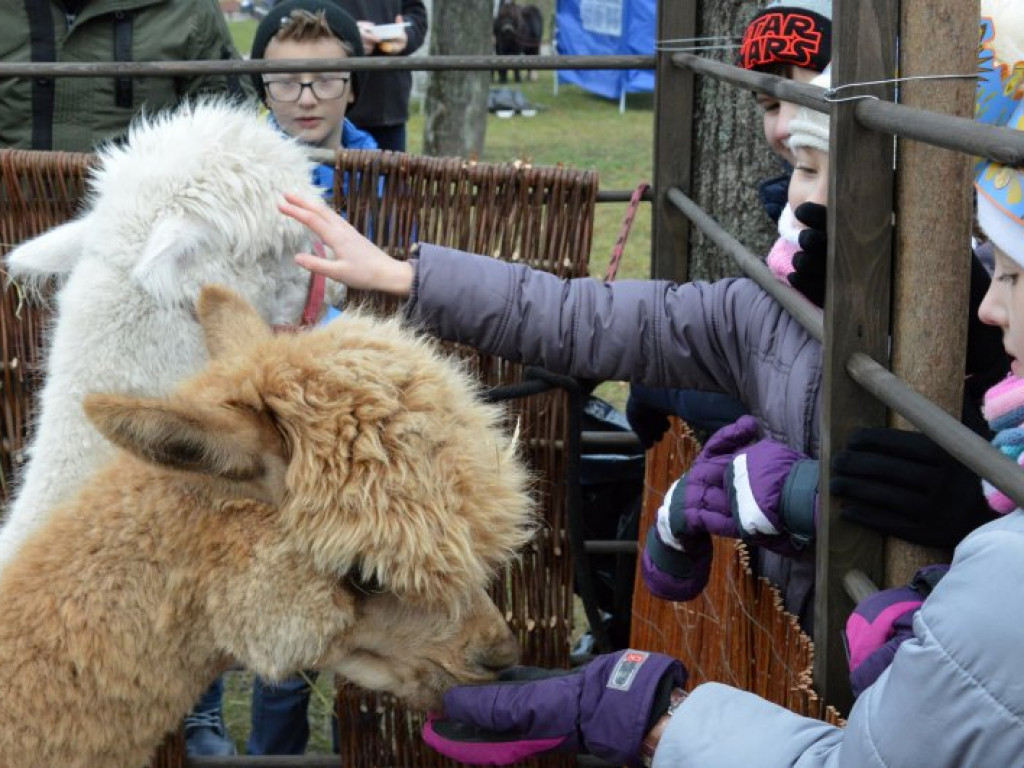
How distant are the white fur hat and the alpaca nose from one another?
0.99 m

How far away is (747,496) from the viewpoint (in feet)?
6.71

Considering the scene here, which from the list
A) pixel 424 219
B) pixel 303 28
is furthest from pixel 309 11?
pixel 424 219

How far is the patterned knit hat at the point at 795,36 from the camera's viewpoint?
2.62 meters

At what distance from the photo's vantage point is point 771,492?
2074 mm

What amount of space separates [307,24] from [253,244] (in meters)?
1.55

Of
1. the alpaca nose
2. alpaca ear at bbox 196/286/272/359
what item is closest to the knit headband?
the alpaca nose

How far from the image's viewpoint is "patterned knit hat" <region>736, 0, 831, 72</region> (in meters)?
2.62

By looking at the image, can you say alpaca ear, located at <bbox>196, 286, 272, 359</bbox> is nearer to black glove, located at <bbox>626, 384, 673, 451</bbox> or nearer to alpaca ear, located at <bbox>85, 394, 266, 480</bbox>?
alpaca ear, located at <bbox>85, 394, 266, 480</bbox>

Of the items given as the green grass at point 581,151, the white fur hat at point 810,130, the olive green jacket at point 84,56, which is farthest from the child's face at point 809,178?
the green grass at point 581,151

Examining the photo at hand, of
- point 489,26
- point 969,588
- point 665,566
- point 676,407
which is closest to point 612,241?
point 489,26

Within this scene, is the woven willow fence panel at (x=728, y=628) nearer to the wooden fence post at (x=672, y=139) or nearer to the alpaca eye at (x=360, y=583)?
the wooden fence post at (x=672, y=139)

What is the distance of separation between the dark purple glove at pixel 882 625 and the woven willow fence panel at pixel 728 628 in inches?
7.6

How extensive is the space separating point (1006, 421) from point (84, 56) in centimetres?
317

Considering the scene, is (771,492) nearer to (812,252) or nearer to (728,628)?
(812,252)
